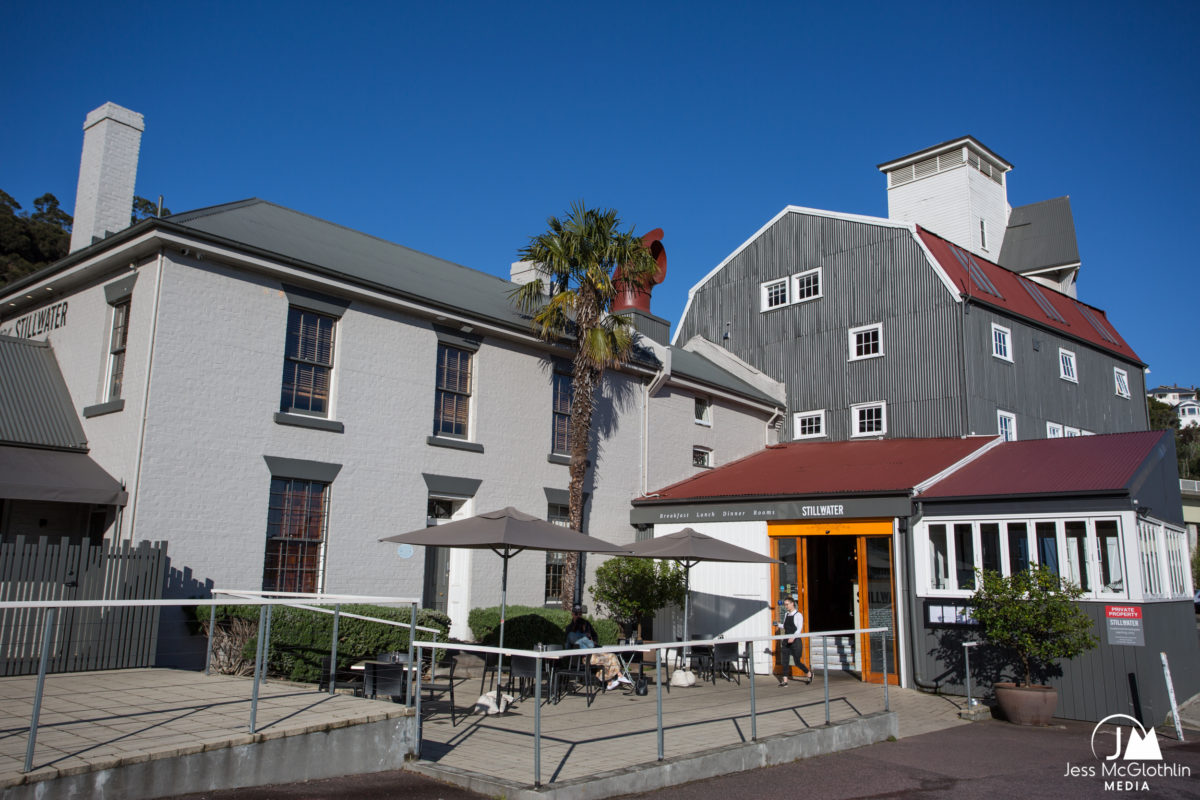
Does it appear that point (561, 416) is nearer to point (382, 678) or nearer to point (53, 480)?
point (53, 480)

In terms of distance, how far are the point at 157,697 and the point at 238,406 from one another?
572cm

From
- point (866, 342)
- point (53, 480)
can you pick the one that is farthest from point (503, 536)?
point (866, 342)

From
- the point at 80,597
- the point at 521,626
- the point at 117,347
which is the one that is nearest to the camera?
the point at 80,597

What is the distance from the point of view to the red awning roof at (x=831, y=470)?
1708 centimetres

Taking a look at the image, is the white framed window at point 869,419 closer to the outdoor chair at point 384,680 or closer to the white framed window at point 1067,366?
the white framed window at point 1067,366

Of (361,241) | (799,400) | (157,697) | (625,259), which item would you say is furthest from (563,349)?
(157,697)

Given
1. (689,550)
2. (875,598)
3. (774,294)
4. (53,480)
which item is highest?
(774,294)

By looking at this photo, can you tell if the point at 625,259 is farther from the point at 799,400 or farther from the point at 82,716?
the point at 82,716

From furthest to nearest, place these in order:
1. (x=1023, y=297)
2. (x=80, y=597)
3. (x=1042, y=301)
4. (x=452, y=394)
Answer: (x=1042, y=301)
(x=1023, y=297)
(x=452, y=394)
(x=80, y=597)

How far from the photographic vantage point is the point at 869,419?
23.3 metres

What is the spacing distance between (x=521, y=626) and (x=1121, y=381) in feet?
70.8

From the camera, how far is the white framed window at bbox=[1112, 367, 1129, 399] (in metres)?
27.1

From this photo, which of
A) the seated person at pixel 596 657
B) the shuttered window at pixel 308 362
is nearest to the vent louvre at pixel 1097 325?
the seated person at pixel 596 657

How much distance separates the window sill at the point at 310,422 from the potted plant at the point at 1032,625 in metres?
10.6
